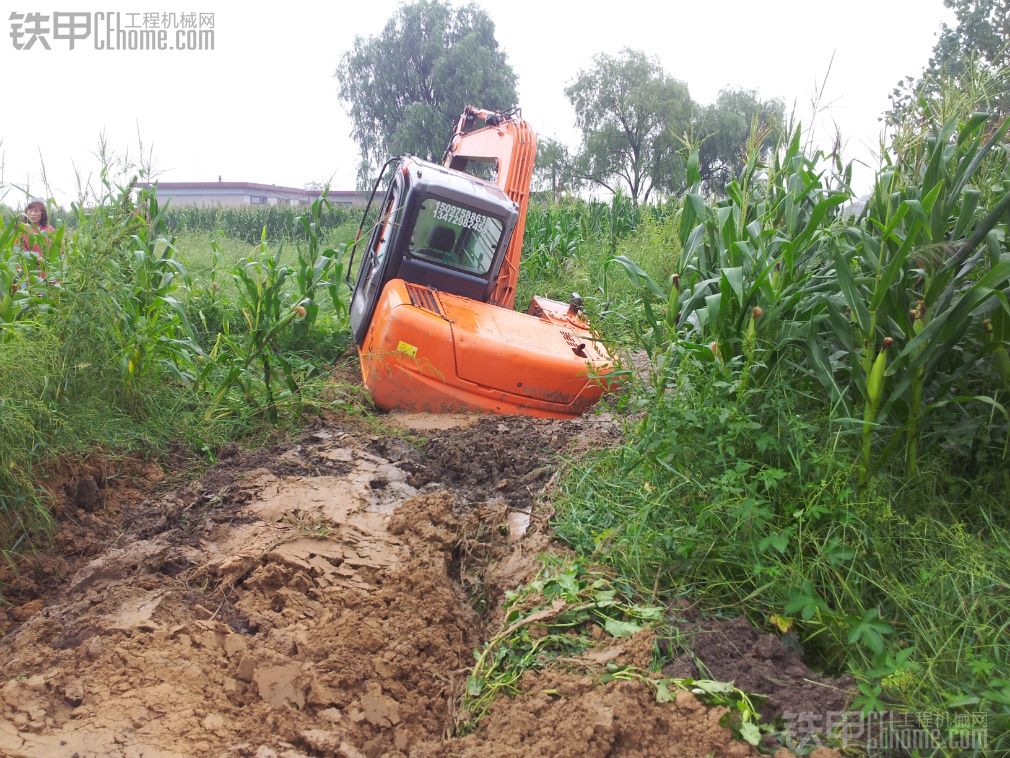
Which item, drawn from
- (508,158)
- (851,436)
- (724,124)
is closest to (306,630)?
(851,436)

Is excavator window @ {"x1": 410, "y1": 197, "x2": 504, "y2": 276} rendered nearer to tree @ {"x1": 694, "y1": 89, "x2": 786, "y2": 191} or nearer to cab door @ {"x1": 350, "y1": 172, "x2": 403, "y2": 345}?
cab door @ {"x1": 350, "y1": 172, "x2": 403, "y2": 345}

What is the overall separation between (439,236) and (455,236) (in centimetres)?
14

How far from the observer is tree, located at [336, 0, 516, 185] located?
39.2 meters

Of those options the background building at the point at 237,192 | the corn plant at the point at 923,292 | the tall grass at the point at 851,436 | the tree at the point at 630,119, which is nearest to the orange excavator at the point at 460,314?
the tall grass at the point at 851,436

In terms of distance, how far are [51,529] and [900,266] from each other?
150 inches

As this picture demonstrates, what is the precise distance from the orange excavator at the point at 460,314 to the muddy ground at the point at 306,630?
1.25 meters

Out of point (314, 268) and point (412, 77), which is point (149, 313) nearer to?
point (314, 268)

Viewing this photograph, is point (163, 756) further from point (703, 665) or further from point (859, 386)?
point (859, 386)

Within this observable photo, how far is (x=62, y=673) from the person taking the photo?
2631mm

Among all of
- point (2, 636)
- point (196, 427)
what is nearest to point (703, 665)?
point (2, 636)

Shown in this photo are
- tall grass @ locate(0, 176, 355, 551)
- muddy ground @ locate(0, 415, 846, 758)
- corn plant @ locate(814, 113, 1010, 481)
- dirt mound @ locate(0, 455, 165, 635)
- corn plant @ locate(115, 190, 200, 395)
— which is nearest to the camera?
muddy ground @ locate(0, 415, 846, 758)

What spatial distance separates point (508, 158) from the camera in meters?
7.92

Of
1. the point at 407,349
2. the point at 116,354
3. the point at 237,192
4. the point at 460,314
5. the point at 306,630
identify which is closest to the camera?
the point at 306,630

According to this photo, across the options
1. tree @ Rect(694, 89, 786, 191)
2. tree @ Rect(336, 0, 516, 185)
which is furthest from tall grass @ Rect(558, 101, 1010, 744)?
tree @ Rect(336, 0, 516, 185)
